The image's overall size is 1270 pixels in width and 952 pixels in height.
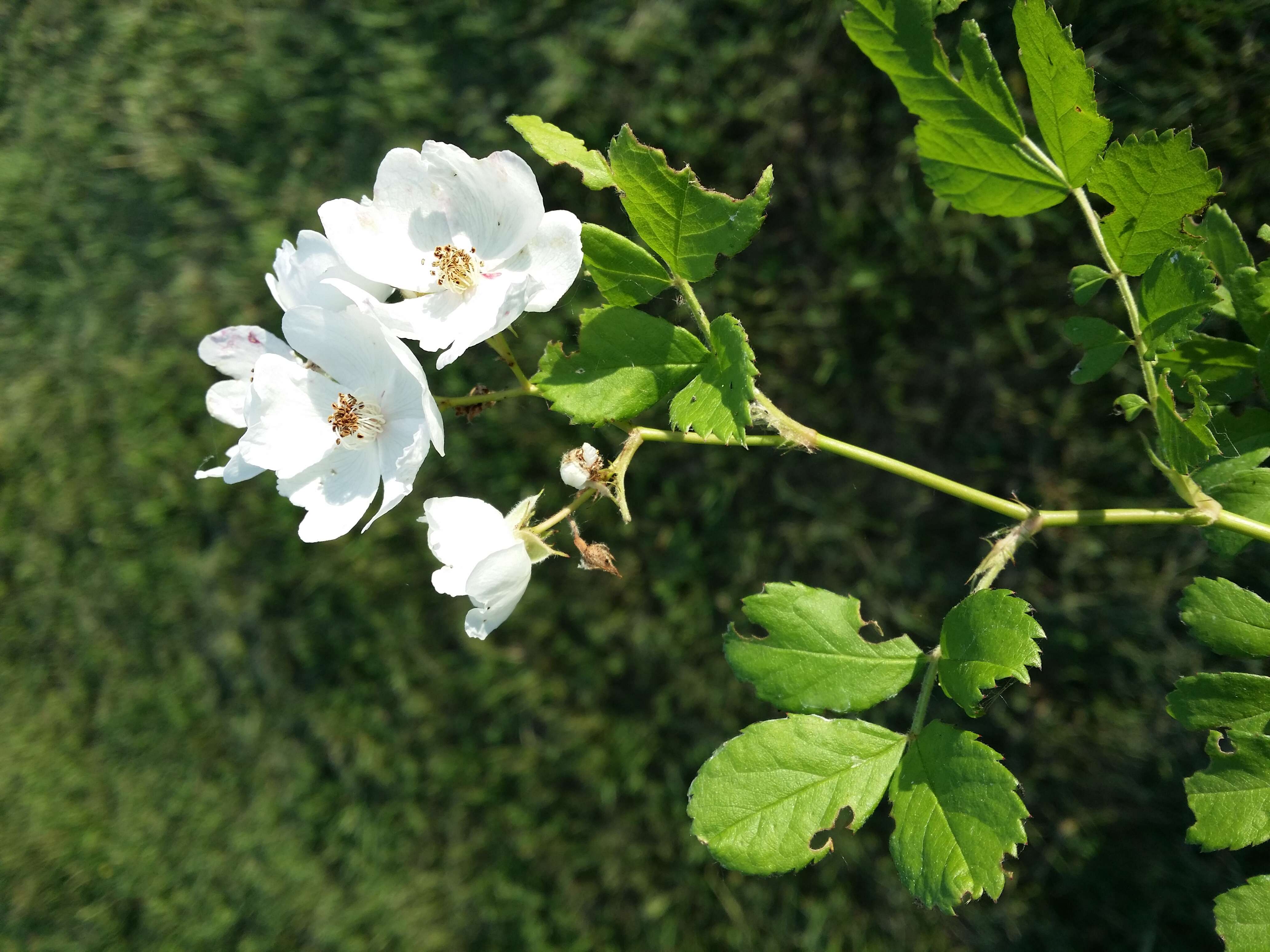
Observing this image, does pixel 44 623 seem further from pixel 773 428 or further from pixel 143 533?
pixel 773 428

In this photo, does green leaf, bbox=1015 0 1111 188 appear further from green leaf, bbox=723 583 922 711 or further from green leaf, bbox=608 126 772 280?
green leaf, bbox=723 583 922 711

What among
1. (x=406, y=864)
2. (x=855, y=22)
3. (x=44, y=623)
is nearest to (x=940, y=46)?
(x=855, y=22)

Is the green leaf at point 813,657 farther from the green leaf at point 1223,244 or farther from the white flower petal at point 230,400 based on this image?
the white flower petal at point 230,400

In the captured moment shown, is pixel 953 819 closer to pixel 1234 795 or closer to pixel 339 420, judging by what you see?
pixel 1234 795

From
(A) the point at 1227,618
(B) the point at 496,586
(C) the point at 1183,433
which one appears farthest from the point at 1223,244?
(B) the point at 496,586

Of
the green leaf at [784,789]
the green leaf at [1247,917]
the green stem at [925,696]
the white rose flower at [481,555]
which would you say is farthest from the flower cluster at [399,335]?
the green leaf at [1247,917]

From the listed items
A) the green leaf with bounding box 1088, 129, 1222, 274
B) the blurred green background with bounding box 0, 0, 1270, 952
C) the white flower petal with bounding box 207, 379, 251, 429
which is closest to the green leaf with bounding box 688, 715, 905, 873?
the green leaf with bounding box 1088, 129, 1222, 274
